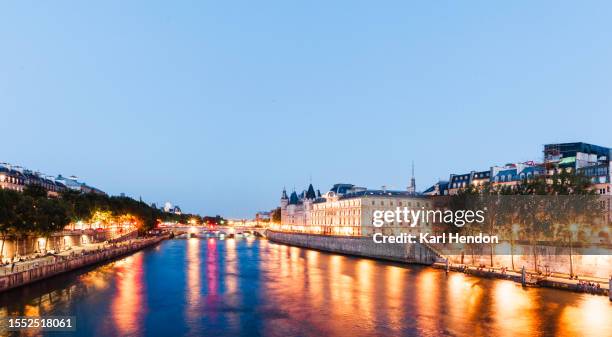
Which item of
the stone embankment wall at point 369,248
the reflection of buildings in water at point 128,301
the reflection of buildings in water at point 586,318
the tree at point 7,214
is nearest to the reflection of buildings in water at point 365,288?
the stone embankment wall at point 369,248

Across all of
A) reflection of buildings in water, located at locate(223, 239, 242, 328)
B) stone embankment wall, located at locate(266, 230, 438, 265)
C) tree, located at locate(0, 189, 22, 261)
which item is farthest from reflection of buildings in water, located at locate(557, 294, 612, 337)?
tree, located at locate(0, 189, 22, 261)

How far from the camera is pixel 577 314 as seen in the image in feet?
128

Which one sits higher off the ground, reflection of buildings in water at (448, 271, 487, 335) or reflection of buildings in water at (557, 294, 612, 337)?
reflection of buildings in water at (557, 294, 612, 337)

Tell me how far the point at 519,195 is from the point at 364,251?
37604mm

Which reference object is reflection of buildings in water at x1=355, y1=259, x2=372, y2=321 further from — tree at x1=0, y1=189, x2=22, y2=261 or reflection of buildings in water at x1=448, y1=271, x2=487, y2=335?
tree at x1=0, y1=189, x2=22, y2=261

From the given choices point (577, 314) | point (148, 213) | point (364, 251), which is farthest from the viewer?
point (148, 213)

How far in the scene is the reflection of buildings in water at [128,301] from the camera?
37.2m

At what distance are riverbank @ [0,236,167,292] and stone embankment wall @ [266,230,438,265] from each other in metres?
40.4

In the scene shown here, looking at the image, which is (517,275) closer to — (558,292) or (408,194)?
(558,292)

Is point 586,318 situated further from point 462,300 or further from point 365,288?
point 365,288

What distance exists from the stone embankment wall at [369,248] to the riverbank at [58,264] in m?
40.4

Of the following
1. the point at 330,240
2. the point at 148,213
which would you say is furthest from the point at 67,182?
the point at 330,240

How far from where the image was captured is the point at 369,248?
89938 millimetres

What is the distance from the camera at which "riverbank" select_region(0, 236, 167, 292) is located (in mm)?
46312
